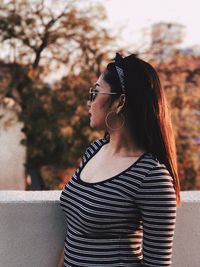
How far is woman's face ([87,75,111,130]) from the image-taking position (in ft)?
4.51

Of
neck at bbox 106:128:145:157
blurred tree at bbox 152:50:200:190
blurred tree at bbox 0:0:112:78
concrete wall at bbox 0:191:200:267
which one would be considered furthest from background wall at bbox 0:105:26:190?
neck at bbox 106:128:145:157

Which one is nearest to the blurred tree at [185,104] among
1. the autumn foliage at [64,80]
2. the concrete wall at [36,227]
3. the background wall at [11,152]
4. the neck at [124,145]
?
the autumn foliage at [64,80]

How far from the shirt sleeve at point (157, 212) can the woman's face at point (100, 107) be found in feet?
0.76

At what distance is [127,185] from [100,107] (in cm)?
25

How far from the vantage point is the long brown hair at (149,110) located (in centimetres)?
128

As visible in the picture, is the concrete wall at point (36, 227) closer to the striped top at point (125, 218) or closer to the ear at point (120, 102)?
the striped top at point (125, 218)

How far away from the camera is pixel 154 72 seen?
131 cm

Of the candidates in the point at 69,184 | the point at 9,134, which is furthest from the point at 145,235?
the point at 9,134

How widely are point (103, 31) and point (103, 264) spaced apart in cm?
1049

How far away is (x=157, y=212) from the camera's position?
1.21 m

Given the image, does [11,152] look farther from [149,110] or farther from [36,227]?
[149,110]

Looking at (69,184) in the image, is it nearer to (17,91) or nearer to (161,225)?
(161,225)

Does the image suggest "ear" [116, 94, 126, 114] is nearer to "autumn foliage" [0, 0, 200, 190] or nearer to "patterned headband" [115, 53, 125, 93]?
"patterned headband" [115, 53, 125, 93]

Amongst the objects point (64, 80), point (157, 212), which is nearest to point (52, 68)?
point (64, 80)
